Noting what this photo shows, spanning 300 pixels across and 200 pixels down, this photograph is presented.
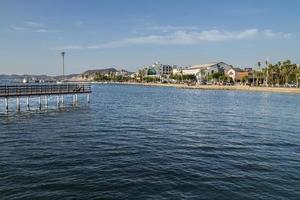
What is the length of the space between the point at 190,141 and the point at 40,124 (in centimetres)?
1982

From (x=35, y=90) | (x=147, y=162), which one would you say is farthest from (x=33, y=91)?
(x=147, y=162)

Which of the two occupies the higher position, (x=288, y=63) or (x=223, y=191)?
(x=288, y=63)

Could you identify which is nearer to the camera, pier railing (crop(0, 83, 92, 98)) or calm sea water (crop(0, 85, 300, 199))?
calm sea water (crop(0, 85, 300, 199))

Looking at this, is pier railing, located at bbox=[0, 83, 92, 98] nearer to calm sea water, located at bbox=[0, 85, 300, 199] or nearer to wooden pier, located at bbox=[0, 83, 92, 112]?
wooden pier, located at bbox=[0, 83, 92, 112]

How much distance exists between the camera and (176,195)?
56.1 feet

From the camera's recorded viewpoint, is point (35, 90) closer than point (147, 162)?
No

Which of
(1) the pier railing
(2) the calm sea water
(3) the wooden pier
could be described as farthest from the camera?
(1) the pier railing

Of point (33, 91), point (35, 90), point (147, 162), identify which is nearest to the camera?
point (147, 162)

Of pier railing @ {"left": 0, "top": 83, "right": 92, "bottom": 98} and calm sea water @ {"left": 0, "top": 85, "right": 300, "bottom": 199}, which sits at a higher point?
pier railing @ {"left": 0, "top": 83, "right": 92, "bottom": 98}

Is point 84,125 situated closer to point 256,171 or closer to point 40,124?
point 40,124

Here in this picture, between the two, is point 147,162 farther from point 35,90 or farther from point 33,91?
point 35,90

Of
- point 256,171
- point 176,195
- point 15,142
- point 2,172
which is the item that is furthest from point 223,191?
point 15,142

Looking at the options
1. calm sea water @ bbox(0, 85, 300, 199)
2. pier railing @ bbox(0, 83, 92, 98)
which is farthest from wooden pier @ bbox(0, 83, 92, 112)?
calm sea water @ bbox(0, 85, 300, 199)

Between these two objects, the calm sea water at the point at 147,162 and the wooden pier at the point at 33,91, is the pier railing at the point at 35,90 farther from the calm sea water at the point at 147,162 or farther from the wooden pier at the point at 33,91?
the calm sea water at the point at 147,162
